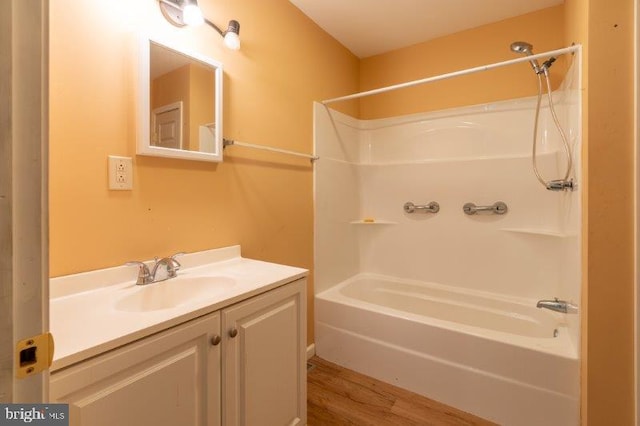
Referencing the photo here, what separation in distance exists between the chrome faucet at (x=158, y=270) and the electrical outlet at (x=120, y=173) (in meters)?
0.29

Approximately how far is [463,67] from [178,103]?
6.77 feet

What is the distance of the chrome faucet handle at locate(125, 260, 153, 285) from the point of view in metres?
1.09

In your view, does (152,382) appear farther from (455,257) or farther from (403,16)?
(403,16)

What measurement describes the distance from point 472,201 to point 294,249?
1382mm

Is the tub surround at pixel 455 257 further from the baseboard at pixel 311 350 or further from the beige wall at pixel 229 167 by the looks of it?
the beige wall at pixel 229 167

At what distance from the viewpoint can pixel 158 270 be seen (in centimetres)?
114

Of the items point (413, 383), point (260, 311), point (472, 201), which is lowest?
point (413, 383)

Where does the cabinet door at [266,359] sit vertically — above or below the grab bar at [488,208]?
below

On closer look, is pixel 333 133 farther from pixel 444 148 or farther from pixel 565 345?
pixel 565 345

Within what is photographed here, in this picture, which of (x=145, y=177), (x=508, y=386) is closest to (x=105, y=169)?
(x=145, y=177)

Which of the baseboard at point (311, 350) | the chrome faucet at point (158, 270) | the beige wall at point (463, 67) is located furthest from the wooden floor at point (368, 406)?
the beige wall at point (463, 67)

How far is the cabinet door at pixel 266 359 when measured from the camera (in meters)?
0.95

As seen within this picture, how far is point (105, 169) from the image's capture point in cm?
104

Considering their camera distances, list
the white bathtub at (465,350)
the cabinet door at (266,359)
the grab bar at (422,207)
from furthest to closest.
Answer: the grab bar at (422,207) < the white bathtub at (465,350) < the cabinet door at (266,359)
